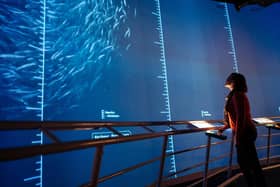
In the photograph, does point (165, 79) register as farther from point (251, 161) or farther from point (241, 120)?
point (251, 161)

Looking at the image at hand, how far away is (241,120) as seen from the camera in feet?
5.65

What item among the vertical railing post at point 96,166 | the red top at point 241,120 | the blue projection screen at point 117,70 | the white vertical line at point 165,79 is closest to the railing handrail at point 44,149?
the vertical railing post at point 96,166

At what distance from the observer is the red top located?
173 centimetres

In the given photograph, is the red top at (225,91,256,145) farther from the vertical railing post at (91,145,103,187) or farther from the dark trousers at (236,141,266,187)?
the vertical railing post at (91,145,103,187)

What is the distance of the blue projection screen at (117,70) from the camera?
196 cm

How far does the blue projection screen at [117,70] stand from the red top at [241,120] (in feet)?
4.30

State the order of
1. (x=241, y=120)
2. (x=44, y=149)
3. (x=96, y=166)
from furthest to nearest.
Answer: (x=241, y=120), (x=96, y=166), (x=44, y=149)

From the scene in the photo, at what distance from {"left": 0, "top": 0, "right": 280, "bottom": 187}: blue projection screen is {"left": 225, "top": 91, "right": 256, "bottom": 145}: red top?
1.31 meters

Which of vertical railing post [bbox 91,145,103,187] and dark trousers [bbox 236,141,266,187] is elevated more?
vertical railing post [bbox 91,145,103,187]

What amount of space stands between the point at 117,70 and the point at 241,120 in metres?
1.56

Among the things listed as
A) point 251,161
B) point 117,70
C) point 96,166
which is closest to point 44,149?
point 96,166

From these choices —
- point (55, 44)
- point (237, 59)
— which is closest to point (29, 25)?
point (55, 44)

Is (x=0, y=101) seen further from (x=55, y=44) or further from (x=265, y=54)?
(x=265, y=54)

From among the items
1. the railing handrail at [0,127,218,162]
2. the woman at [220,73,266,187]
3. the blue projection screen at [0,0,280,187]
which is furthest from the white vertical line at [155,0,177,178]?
the railing handrail at [0,127,218,162]
